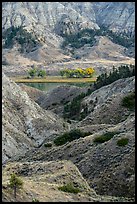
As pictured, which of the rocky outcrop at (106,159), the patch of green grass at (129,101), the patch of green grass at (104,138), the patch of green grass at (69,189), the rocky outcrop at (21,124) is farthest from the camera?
the patch of green grass at (129,101)

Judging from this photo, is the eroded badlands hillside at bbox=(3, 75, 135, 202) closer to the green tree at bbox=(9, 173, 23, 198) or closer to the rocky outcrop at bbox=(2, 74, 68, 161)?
the rocky outcrop at bbox=(2, 74, 68, 161)

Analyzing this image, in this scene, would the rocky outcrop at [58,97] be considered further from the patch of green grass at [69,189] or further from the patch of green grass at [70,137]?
the patch of green grass at [69,189]

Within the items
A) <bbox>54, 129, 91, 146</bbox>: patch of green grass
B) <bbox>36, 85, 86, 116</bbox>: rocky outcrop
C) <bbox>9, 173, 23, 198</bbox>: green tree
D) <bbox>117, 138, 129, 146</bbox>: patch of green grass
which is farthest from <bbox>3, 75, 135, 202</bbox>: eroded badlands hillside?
<bbox>36, 85, 86, 116</bbox>: rocky outcrop

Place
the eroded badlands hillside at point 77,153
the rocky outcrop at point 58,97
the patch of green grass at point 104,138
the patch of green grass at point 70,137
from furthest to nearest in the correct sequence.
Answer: the rocky outcrop at point 58,97 < the patch of green grass at point 70,137 < the patch of green grass at point 104,138 < the eroded badlands hillside at point 77,153

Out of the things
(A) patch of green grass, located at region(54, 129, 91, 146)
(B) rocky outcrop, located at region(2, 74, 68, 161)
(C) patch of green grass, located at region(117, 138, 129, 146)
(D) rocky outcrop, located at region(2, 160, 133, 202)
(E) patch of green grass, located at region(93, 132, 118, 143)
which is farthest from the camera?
(B) rocky outcrop, located at region(2, 74, 68, 161)

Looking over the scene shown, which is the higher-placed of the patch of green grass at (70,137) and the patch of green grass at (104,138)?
the patch of green grass at (104,138)

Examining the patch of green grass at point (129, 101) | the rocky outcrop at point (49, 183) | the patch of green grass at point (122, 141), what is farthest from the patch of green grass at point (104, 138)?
the patch of green grass at point (129, 101)

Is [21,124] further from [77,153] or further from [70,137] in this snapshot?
[77,153]

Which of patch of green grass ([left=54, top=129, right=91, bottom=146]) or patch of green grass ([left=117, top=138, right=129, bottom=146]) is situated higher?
patch of green grass ([left=117, top=138, right=129, bottom=146])

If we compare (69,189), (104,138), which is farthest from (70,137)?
(69,189)

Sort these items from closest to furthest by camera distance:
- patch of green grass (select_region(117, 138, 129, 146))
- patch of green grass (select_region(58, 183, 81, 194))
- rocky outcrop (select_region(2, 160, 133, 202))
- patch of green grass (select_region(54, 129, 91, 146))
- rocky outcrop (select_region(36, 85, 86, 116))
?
rocky outcrop (select_region(2, 160, 133, 202)) → patch of green grass (select_region(58, 183, 81, 194)) → patch of green grass (select_region(117, 138, 129, 146)) → patch of green grass (select_region(54, 129, 91, 146)) → rocky outcrop (select_region(36, 85, 86, 116))

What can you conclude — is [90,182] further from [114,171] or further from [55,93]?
[55,93]
